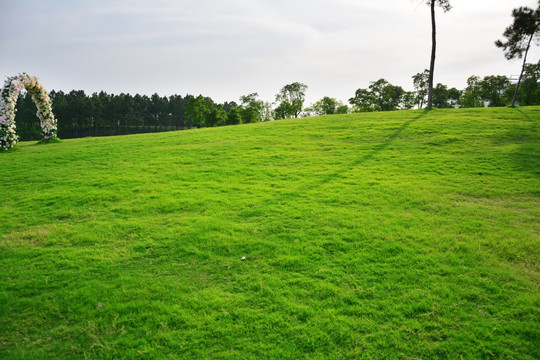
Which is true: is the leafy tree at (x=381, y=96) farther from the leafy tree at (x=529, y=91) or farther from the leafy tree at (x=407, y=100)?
the leafy tree at (x=529, y=91)

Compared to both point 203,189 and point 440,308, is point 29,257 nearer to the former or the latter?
point 203,189

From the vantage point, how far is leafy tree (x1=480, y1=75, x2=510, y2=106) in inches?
2347

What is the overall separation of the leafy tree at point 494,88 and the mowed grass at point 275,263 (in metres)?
62.4

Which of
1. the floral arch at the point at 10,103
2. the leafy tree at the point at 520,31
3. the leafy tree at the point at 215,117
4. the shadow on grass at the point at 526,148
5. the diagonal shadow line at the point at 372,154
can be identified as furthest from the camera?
the leafy tree at the point at 215,117

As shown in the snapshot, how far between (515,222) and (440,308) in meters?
5.39

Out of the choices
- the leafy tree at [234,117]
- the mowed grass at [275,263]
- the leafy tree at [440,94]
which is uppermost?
the leafy tree at [440,94]

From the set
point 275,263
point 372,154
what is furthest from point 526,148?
point 275,263

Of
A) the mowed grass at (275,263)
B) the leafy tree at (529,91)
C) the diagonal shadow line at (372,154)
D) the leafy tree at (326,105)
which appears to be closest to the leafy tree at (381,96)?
the leafy tree at (326,105)

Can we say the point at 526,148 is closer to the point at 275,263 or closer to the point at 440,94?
the point at 275,263

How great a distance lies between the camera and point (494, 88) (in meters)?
60.5

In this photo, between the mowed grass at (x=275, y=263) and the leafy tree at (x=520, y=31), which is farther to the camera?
the leafy tree at (x=520, y=31)

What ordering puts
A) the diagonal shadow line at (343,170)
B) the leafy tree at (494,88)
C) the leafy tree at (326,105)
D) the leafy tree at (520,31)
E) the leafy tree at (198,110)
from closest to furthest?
the diagonal shadow line at (343,170), the leafy tree at (520,31), the leafy tree at (494,88), the leafy tree at (198,110), the leafy tree at (326,105)

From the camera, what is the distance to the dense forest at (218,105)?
60625mm

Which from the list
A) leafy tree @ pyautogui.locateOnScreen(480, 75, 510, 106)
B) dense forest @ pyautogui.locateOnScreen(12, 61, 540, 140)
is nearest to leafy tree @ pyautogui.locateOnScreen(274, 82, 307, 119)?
dense forest @ pyautogui.locateOnScreen(12, 61, 540, 140)
